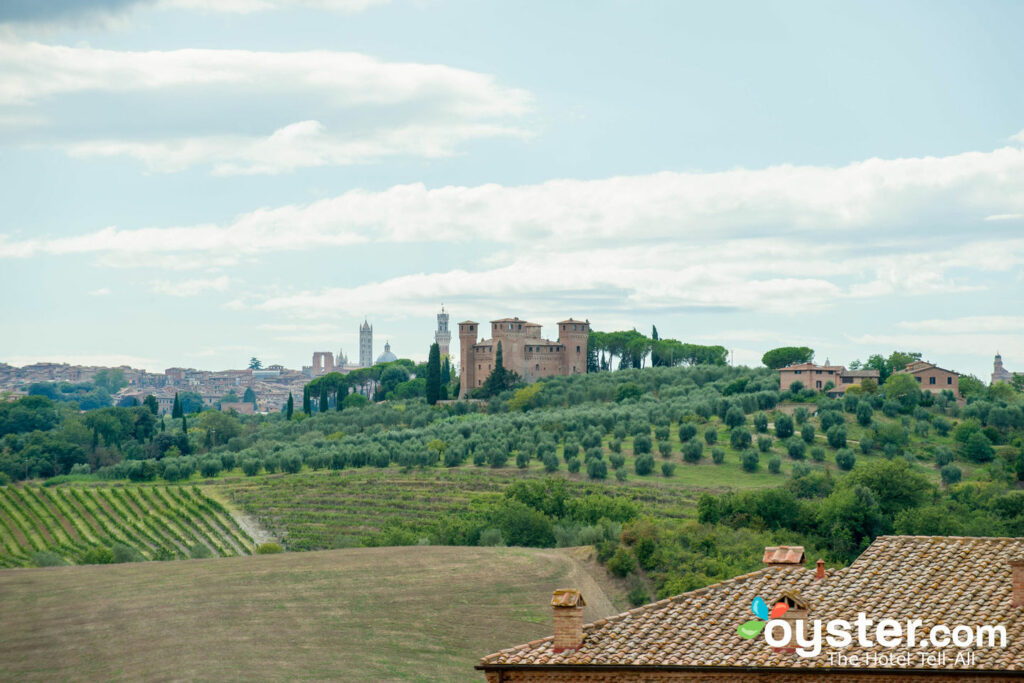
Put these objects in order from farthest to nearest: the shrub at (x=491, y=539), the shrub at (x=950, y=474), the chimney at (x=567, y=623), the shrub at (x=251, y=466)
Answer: the shrub at (x=251, y=466)
the shrub at (x=950, y=474)
the shrub at (x=491, y=539)
the chimney at (x=567, y=623)

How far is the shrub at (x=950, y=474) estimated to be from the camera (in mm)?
68750

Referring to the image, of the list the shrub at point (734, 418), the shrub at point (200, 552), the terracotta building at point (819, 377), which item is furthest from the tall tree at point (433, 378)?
the shrub at point (200, 552)

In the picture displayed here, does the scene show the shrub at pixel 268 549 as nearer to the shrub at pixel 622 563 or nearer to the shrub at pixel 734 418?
the shrub at pixel 622 563

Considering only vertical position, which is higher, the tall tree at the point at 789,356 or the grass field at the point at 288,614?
the tall tree at the point at 789,356

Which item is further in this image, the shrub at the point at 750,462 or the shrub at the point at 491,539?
the shrub at the point at 750,462

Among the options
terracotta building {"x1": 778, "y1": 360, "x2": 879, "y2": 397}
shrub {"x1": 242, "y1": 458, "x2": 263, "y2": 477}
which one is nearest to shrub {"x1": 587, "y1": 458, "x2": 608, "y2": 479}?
shrub {"x1": 242, "y1": 458, "x2": 263, "y2": 477}

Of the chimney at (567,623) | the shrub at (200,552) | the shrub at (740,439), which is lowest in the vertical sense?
the shrub at (200,552)

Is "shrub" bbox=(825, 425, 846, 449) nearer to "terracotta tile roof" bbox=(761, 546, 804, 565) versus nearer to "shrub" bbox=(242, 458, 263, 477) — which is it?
"shrub" bbox=(242, 458, 263, 477)

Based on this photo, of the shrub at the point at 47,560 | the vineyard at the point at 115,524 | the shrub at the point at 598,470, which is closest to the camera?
the shrub at the point at 47,560

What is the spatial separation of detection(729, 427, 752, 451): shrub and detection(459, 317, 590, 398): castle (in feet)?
167

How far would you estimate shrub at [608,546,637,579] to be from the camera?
4638 centimetres

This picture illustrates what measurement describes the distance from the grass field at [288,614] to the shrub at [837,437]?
3488 cm

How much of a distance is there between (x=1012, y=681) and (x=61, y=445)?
95.5 m

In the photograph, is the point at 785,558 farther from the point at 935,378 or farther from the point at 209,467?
the point at 935,378
